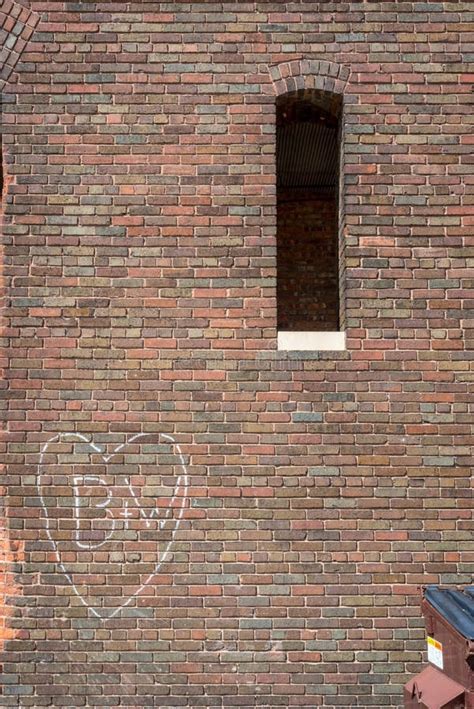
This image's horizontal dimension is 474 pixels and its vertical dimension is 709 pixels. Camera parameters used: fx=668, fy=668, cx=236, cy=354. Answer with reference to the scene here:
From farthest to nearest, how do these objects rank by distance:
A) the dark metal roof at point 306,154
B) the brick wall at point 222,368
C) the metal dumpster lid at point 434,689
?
the dark metal roof at point 306,154
the brick wall at point 222,368
the metal dumpster lid at point 434,689

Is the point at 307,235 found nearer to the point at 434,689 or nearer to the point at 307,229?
the point at 307,229

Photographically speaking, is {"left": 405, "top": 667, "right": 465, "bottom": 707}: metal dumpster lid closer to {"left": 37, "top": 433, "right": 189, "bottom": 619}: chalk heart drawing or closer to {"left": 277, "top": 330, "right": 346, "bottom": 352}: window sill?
{"left": 37, "top": 433, "right": 189, "bottom": 619}: chalk heart drawing

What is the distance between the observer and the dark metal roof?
5.63 m

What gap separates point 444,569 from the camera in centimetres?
433

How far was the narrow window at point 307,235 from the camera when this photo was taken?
20.6 ft

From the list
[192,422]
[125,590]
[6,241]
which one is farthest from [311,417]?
[6,241]

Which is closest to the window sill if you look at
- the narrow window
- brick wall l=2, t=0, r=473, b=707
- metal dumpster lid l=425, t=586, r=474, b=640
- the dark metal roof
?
brick wall l=2, t=0, r=473, b=707

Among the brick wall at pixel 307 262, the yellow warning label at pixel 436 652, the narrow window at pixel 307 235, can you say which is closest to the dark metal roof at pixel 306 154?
the narrow window at pixel 307 235

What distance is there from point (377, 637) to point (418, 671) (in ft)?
1.07

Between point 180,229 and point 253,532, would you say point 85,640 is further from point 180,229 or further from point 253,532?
point 180,229

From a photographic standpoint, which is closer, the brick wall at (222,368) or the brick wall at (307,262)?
the brick wall at (222,368)

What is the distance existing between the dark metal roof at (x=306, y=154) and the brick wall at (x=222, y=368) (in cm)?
96

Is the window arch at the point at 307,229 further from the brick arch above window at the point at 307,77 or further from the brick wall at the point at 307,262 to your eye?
the brick arch above window at the point at 307,77

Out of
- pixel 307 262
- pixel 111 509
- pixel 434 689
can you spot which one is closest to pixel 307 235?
pixel 307 262
